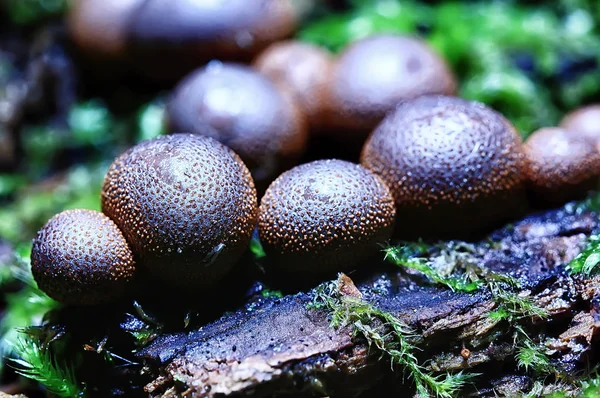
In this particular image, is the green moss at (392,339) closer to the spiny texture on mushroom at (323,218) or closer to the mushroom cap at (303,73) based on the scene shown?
the spiny texture on mushroom at (323,218)

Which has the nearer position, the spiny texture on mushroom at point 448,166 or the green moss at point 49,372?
the green moss at point 49,372

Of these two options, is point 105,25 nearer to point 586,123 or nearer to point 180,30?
point 180,30

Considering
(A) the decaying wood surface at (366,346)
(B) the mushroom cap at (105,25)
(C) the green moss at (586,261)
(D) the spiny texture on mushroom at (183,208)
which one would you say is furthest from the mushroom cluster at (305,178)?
(B) the mushroom cap at (105,25)

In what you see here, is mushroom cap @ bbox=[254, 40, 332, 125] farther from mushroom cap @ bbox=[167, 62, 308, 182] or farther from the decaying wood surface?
the decaying wood surface

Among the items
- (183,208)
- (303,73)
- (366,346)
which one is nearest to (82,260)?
(183,208)

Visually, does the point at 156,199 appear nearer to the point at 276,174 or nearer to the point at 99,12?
the point at 276,174

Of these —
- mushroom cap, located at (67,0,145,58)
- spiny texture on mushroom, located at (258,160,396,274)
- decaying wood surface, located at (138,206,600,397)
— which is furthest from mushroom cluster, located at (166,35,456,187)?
decaying wood surface, located at (138,206,600,397)
